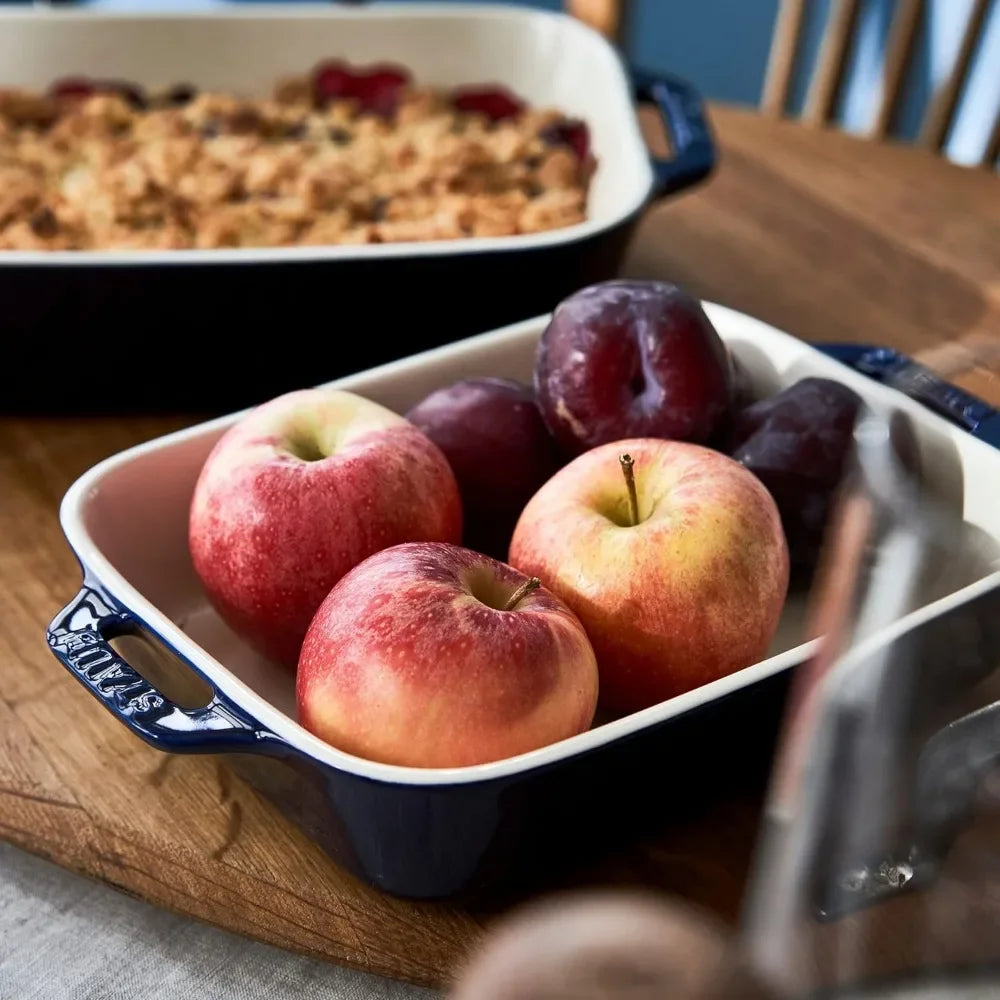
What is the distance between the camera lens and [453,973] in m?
0.45

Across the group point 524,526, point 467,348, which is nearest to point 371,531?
point 524,526

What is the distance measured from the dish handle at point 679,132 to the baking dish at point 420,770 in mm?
295

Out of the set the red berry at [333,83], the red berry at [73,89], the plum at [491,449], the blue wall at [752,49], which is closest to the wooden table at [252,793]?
the plum at [491,449]

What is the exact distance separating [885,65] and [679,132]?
1.60ft

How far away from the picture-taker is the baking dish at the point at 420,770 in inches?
15.9

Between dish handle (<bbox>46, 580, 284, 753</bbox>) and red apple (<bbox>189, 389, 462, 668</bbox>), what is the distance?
0.18ft

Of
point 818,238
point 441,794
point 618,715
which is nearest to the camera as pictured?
point 441,794

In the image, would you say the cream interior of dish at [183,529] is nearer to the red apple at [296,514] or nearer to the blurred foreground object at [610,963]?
the red apple at [296,514]

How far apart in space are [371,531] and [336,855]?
0.12 metres

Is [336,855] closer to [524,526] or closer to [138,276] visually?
[524,526]

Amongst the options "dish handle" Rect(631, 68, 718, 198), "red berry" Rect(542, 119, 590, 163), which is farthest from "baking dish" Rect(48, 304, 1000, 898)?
"red berry" Rect(542, 119, 590, 163)

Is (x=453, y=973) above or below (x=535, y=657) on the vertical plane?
below

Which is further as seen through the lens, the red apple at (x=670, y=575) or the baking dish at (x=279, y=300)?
the baking dish at (x=279, y=300)

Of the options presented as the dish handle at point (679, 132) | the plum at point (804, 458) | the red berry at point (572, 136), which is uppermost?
the dish handle at point (679, 132)
